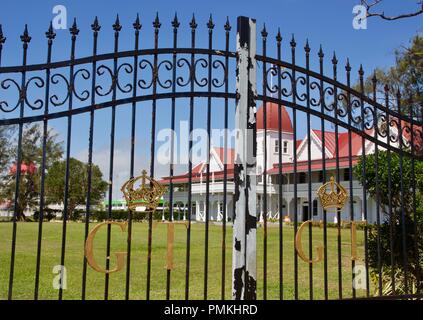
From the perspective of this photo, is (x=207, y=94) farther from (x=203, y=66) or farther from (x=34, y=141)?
(x=34, y=141)

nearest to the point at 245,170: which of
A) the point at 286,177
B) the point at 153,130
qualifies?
the point at 153,130

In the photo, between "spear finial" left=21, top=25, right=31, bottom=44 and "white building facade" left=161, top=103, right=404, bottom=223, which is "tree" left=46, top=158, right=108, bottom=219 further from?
"spear finial" left=21, top=25, right=31, bottom=44

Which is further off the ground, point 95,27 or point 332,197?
point 95,27

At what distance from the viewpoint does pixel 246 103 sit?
385 cm

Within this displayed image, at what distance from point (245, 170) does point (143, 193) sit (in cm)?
92

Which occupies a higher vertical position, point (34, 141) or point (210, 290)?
point (34, 141)

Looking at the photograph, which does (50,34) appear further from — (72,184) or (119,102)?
(72,184)

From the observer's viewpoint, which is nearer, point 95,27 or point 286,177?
point 95,27

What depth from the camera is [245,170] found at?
12.5 ft

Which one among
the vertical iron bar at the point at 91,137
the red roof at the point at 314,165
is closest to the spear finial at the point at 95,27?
the vertical iron bar at the point at 91,137

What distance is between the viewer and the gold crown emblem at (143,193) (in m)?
3.83

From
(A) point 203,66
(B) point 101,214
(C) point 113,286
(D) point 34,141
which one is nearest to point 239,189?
(A) point 203,66

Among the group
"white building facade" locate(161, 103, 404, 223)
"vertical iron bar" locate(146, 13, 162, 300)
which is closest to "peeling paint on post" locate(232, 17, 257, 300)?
"vertical iron bar" locate(146, 13, 162, 300)
